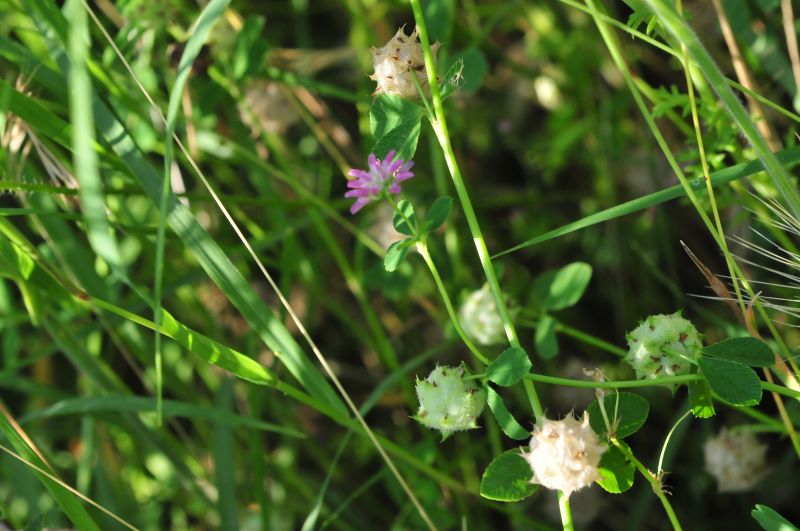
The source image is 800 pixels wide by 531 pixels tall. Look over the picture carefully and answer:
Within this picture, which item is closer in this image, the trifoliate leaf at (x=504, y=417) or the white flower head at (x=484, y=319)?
the trifoliate leaf at (x=504, y=417)

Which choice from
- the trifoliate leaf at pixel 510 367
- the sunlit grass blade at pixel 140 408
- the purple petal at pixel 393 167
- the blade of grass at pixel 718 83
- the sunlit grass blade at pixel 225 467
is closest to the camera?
the blade of grass at pixel 718 83

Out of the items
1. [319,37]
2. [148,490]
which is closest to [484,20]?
[319,37]

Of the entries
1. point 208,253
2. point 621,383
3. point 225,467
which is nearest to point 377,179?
point 208,253

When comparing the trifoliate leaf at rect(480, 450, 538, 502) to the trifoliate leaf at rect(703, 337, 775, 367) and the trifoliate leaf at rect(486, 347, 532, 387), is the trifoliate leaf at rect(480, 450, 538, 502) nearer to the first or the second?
the trifoliate leaf at rect(486, 347, 532, 387)

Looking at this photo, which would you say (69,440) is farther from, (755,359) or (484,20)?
(755,359)

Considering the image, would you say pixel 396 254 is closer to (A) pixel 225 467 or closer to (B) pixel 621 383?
(B) pixel 621 383

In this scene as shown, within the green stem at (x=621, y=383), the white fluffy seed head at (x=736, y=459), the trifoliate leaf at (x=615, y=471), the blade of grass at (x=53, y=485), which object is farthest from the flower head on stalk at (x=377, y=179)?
the white fluffy seed head at (x=736, y=459)

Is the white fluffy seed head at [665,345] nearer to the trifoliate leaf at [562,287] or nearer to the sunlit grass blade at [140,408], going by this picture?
the trifoliate leaf at [562,287]
